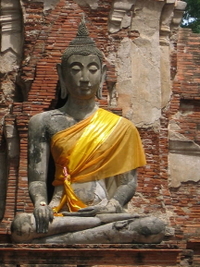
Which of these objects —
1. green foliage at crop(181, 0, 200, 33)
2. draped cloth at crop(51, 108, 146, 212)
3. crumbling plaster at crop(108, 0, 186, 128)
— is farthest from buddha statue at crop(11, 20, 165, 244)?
green foliage at crop(181, 0, 200, 33)

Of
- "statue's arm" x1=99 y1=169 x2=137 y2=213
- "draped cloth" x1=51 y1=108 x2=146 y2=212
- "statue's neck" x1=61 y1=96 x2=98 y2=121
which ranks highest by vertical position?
"statue's neck" x1=61 y1=96 x2=98 y2=121

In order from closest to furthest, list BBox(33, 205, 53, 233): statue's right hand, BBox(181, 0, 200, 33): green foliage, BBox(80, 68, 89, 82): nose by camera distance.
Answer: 1. BBox(33, 205, 53, 233): statue's right hand
2. BBox(80, 68, 89, 82): nose
3. BBox(181, 0, 200, 33): green foliage

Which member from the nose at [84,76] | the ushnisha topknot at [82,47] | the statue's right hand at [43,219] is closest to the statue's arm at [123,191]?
the statue's right hand at [43,219]

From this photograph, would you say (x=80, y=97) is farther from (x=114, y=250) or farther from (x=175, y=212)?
(x=175, y=212)

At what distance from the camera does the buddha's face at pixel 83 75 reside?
468 inches

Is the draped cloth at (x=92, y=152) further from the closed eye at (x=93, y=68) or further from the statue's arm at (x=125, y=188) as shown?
the closed eye at (x=93, y=68)

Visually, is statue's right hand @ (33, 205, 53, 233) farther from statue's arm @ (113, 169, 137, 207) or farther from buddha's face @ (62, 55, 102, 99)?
buddha's face @ (62, 55, 102, 99)

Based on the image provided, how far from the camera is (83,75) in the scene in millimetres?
11883

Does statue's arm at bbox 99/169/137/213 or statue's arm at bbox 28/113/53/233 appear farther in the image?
statue's arm at bbox 28/113/53/233

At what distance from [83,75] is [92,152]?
0.82m

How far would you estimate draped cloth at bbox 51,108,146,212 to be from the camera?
11672 mm

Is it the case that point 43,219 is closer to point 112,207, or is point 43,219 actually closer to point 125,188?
point 112,207

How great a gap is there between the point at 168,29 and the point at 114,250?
518 centimetres

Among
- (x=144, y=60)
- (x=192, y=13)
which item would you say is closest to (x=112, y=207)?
(x=144, y=60)
